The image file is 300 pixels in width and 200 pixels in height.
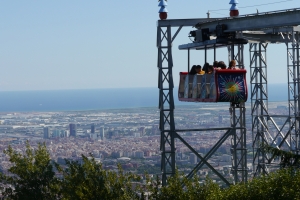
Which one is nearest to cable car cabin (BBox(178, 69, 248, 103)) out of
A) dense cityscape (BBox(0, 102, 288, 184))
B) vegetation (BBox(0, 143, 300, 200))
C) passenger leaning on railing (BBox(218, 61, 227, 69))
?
passenger leaning on railing (BBox(218, 61, 227, 69))

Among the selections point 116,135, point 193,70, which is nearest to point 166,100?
point 193,70

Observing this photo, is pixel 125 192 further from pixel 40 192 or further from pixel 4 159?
pixel 4 159

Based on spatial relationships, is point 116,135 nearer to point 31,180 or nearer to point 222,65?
point 31,180

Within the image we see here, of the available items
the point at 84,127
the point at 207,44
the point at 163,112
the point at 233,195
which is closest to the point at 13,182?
the point at 163,112

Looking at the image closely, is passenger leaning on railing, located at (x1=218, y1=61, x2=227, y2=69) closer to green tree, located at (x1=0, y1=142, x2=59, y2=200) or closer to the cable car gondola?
the cable car gondola

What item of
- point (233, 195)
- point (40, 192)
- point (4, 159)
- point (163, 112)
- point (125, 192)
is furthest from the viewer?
point (4, 159)

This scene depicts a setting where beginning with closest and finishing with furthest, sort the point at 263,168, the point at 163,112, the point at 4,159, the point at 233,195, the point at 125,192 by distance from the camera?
1. the point at 233,195
2. the point at 125,192
3. the point at 163,112
4. the point at 263,168
5. the point at 4,159

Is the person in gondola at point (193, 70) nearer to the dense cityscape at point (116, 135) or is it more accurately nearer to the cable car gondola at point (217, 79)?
the cable car gondola at point (217, 79)
